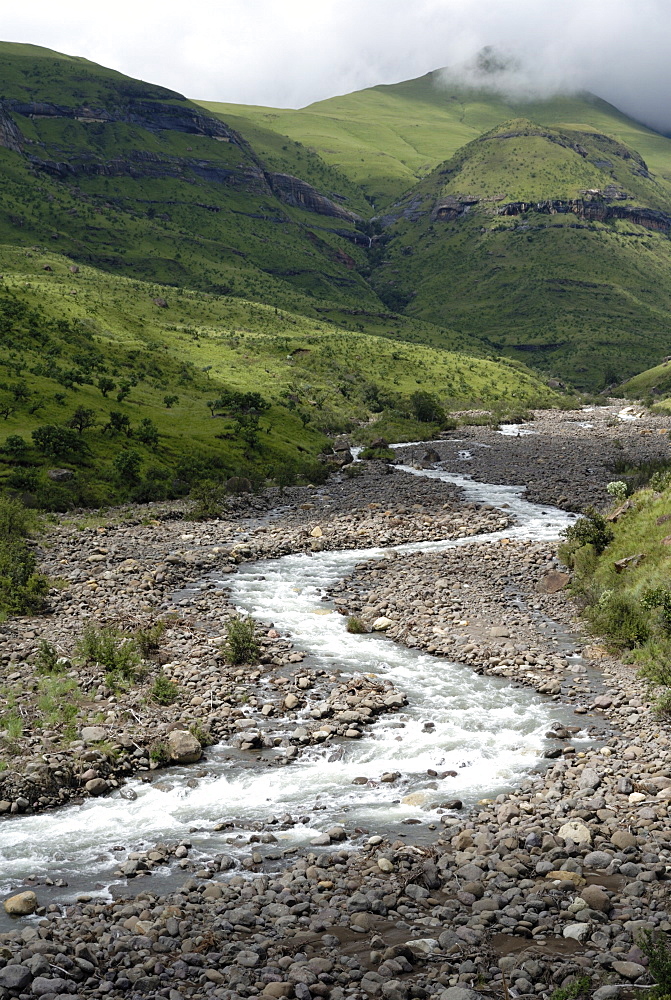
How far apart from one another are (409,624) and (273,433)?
4614cm

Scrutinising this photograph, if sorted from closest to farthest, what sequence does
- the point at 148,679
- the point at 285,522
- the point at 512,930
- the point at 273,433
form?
the point at 512,930 < the point at 148,679 < the point at 285,522 < the point at 273,433

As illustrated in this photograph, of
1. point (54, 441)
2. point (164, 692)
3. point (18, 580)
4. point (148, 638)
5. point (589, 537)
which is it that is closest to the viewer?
point (164, 692)

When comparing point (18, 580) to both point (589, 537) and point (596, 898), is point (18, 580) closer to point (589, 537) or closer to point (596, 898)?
point (589, 537)

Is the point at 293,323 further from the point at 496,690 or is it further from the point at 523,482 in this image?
the point at 496,690

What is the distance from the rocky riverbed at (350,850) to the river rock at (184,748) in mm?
418

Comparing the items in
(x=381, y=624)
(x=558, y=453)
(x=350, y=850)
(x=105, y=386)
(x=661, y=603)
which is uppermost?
(x=105, y=386)

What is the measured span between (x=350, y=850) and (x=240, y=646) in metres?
9.96

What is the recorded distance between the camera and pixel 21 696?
19.3m

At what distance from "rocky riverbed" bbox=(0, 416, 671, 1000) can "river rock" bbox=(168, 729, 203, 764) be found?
42cm

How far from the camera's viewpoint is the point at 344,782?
1583 centimetres

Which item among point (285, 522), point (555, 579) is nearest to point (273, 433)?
point (285, 522)

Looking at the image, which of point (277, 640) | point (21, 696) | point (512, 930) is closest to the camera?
point (512, 930)

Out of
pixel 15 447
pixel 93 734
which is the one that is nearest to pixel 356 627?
pixel 93 734

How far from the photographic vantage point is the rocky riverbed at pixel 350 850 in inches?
392
